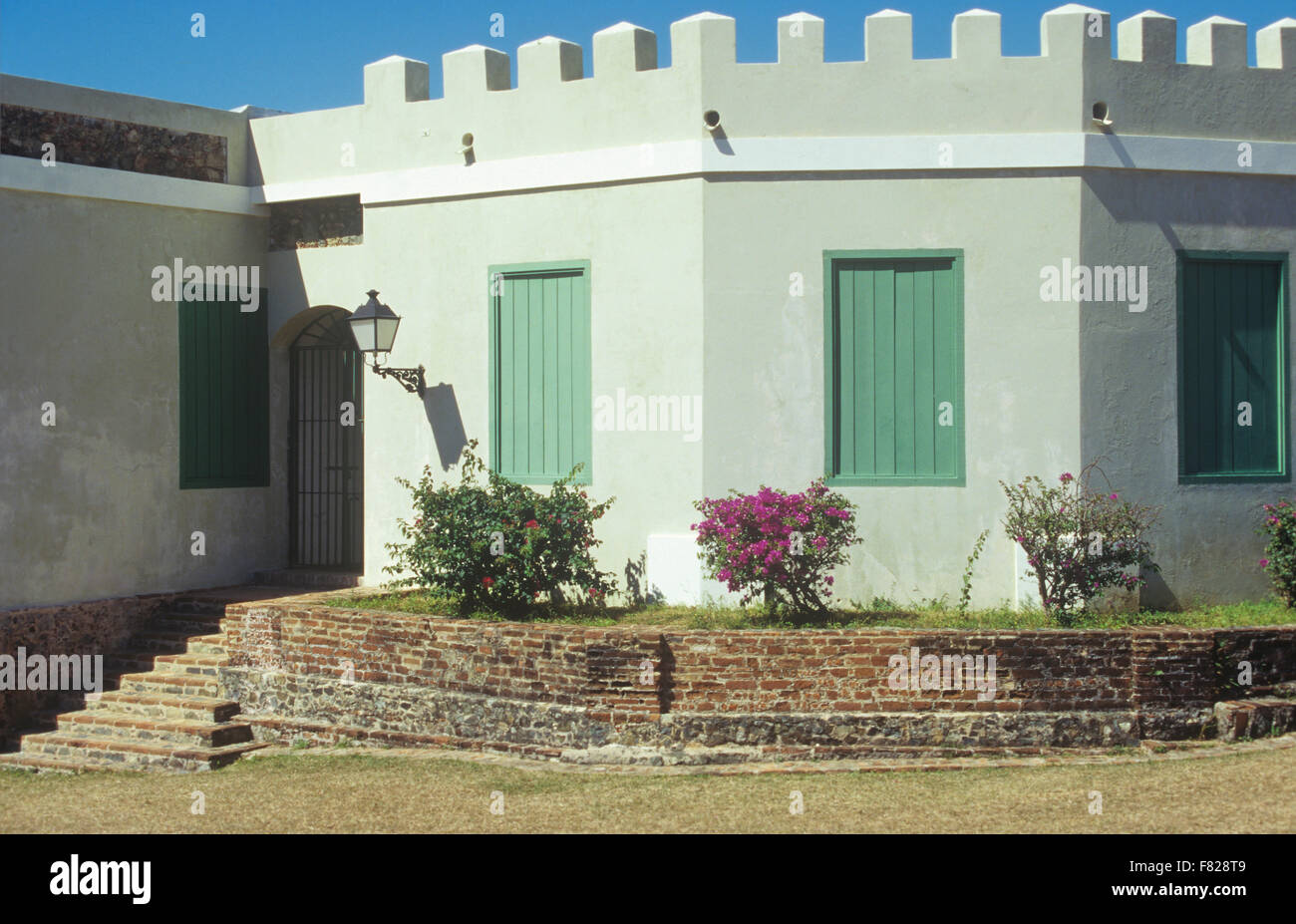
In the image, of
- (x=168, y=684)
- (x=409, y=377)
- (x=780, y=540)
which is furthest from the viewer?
(x=409, y=377)

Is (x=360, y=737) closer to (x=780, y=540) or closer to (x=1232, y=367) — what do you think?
(x=780, y=540)

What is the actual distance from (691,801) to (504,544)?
9.75 feet

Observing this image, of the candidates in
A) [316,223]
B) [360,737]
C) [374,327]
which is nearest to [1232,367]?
[374,327]

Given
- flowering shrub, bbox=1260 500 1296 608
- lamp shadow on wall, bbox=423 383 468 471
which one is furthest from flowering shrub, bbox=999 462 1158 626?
lamp shadow on wall, bbox=423 383 468 471

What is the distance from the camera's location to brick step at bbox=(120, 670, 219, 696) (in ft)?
37.8

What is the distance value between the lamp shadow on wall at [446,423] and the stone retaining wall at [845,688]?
256 centimetres

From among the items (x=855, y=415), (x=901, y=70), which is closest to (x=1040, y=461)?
(x=855, y=415)

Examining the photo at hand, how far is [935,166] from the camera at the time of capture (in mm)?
10703

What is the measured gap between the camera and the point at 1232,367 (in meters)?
11.1

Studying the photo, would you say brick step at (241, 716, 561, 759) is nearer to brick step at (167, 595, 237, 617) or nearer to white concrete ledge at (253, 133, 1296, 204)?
brick step at (167, 595, 237, 617)

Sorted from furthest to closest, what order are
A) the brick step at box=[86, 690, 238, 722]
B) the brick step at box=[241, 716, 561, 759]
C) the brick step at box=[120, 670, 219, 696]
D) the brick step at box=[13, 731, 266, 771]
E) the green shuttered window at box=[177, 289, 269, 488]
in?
the green shuttered window at box=[177, 289, 269, 488] → the brick step at box=[120, 670, 219, 696] → the brick step at box=[86, 690, 238, 722] → the brick step at box=[13, 731, 266, 771] → the brick step at box=[241, 716, 561, 759]

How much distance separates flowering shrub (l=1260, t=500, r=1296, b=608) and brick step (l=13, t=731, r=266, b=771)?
27.1 feet
